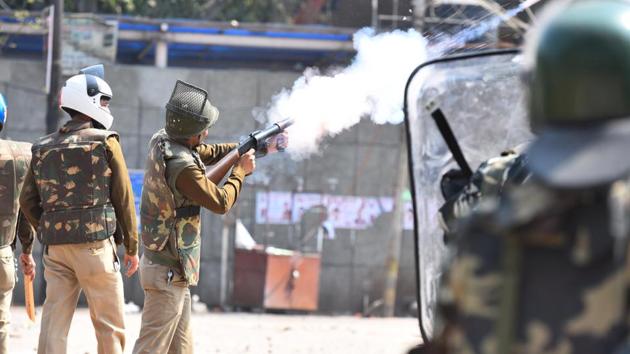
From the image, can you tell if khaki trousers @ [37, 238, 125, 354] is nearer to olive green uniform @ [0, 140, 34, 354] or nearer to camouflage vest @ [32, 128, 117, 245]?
camouflage vest @ [32, 128, 117, 245]

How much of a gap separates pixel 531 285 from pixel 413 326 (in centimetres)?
959

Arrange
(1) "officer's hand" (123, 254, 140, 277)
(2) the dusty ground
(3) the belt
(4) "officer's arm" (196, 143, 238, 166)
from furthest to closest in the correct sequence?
(2) the dusty ground → (4) "officer's arm" (196, 143, 238, 166) → (1) "officer's hand" (123, 254, 140, 277) → (3) the belt

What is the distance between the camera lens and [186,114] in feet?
18.3

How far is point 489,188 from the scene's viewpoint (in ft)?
10.2

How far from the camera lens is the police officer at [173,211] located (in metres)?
5.43

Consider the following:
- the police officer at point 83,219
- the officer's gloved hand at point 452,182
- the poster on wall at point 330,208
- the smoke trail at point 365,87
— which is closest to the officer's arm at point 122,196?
the police officer at point 83,219

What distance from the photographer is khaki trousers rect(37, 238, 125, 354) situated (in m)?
5.79

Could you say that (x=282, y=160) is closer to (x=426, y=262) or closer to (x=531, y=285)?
(x=426, y=262)

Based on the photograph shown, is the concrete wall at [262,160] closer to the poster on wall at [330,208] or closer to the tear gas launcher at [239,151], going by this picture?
the poster on wall at [330,208]

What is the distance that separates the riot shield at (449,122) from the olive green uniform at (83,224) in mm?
2240

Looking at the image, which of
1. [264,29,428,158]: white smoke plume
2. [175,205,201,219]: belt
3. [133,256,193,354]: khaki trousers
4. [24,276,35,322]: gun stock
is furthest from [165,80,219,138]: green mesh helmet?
[24,276,35,322]: gun stock

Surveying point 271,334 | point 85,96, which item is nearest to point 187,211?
point 85,96

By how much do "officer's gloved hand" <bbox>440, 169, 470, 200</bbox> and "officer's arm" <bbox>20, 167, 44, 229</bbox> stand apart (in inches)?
110

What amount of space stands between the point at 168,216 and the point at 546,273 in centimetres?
380
